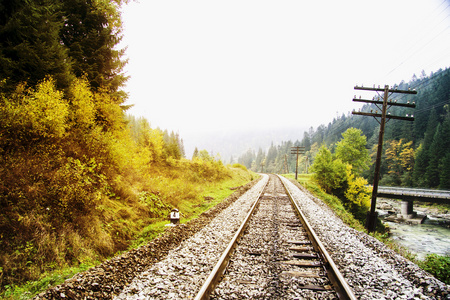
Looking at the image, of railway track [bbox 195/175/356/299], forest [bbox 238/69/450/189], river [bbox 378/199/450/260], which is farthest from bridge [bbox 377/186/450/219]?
railway track [bbox 195/175/356/299]

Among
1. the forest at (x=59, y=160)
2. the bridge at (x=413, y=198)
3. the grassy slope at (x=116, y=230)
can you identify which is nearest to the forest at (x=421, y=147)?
the bridge at (x=413, y=198)

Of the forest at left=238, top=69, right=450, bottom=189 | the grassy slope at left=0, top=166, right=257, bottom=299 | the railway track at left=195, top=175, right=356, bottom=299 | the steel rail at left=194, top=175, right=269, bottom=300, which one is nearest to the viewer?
the steel rail at left=194, top=175, right=269, bottom=300

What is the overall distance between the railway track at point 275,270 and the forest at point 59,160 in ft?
11.0

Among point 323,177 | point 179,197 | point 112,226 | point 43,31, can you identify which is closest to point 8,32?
point 43,31

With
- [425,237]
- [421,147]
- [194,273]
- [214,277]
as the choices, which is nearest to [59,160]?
[194,273]

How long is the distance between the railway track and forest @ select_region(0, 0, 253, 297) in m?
3.36

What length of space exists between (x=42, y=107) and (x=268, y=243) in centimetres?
Result: 787

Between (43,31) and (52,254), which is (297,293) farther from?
(43,31)

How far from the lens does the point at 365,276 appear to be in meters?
4.14

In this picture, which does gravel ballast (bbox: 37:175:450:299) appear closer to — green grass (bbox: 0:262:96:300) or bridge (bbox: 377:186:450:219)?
green grass (bbox: 0:262:96:300)

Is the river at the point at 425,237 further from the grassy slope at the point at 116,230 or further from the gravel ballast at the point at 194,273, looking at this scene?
the grassy slope at the point at 116,230

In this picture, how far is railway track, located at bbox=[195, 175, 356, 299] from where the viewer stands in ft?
11.3

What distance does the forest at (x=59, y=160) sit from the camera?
176 inches

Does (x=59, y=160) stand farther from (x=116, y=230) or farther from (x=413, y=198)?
(x=413, y=198)
